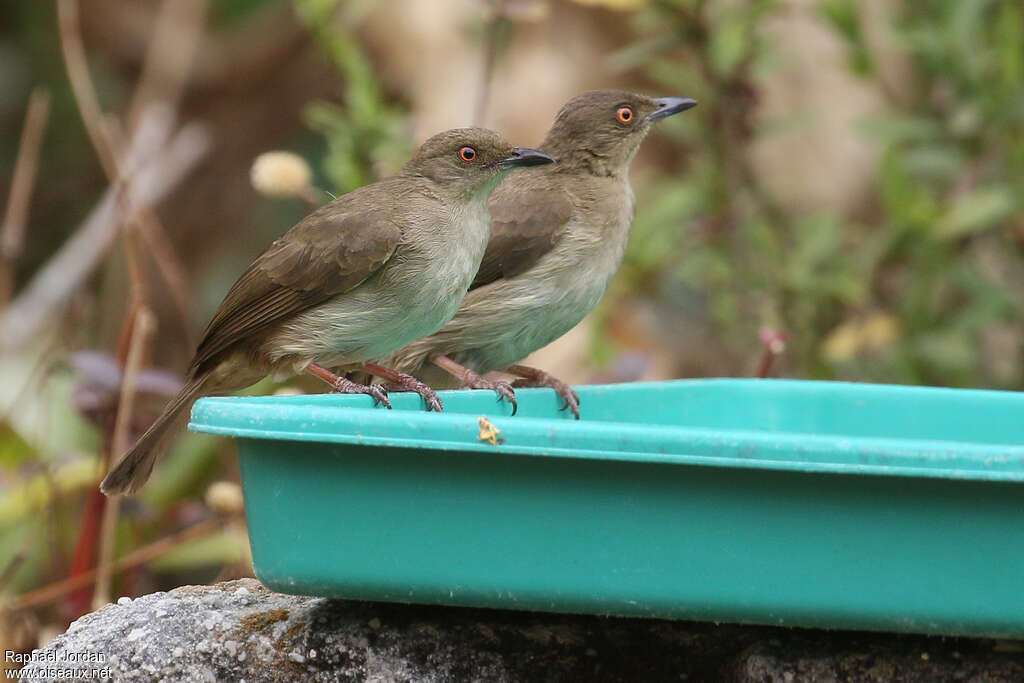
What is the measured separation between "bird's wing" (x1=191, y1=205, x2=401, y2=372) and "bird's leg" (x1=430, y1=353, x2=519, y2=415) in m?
0.45

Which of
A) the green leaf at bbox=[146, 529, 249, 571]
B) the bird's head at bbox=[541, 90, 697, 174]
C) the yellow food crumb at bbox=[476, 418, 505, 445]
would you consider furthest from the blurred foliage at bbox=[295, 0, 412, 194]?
the yellow food crumb at bbox=[476, 418, 505, 445]

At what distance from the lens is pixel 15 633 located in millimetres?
4395

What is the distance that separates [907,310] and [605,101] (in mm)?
1781

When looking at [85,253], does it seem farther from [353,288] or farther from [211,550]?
[353,288]

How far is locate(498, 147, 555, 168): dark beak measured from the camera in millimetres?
4152

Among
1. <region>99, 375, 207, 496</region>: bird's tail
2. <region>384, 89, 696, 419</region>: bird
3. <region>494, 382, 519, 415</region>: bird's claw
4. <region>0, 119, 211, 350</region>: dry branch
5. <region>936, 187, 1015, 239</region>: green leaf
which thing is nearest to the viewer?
<region>99, 375, 207, 496</region>: bird's tail

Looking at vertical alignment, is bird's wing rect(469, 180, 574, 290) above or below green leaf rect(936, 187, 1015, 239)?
above

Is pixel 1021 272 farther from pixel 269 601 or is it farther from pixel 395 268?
pixel 269 601

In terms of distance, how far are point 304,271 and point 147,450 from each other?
0.60 meters

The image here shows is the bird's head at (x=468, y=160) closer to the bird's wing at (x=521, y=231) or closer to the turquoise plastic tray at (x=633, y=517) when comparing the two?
the bird's wing at (x=521, y=231)

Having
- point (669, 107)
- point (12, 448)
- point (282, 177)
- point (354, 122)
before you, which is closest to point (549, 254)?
point (669, 107)

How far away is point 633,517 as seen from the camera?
2.71 metres

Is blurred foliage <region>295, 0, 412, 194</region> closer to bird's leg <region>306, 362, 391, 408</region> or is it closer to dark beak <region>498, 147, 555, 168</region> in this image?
dark beak <region>498, 147, 555, 168</region>

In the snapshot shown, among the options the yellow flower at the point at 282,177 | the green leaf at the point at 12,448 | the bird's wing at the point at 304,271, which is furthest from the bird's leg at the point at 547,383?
the green leaf at the point at 12,448
